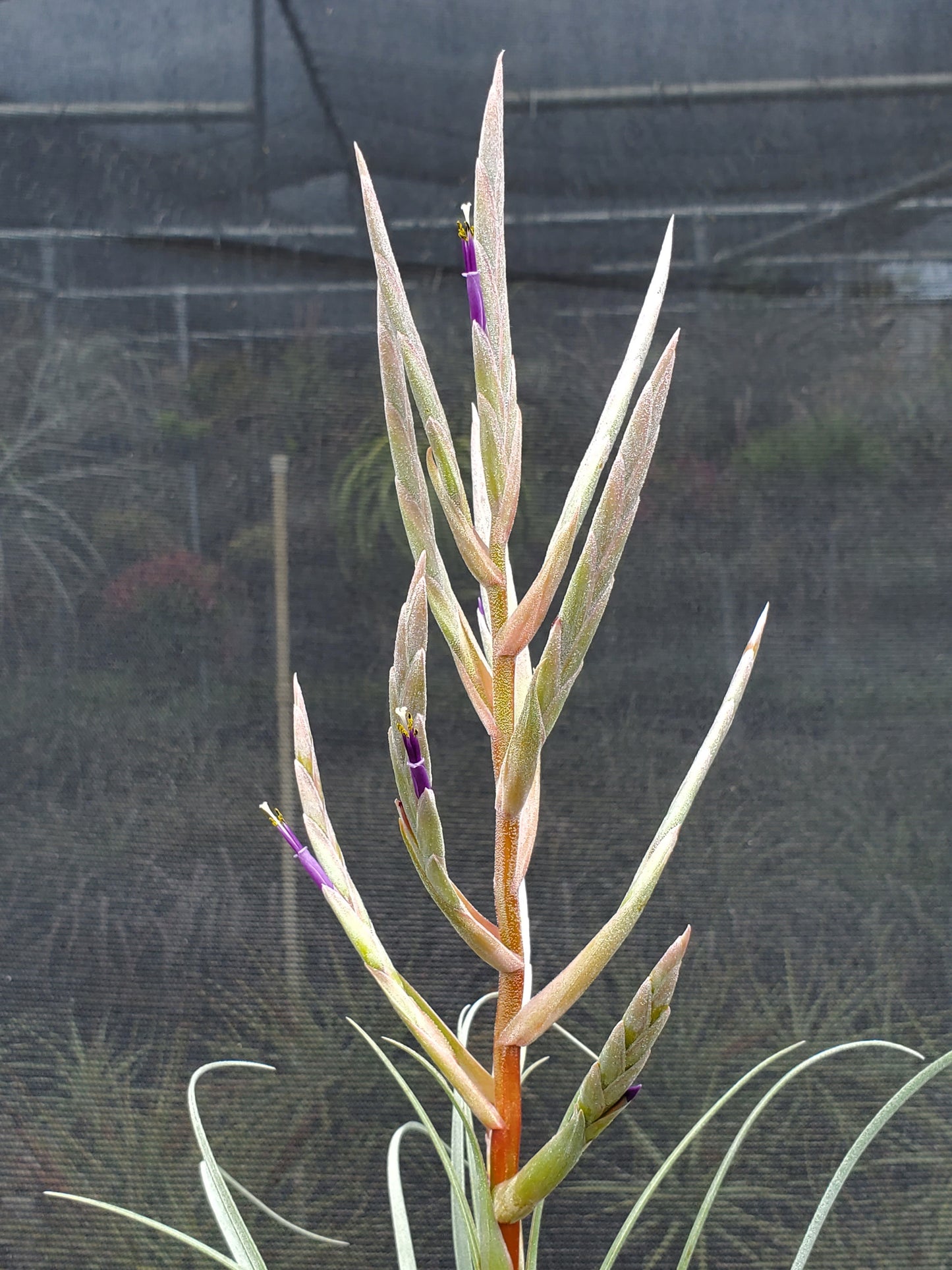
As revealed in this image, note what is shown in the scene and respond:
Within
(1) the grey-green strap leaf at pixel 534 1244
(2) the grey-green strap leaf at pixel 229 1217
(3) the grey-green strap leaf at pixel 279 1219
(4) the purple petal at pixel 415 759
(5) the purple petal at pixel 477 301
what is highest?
(5) the purple petal at pixel 477 301

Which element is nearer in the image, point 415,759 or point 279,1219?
point 415,759

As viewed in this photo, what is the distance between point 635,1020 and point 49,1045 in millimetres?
675

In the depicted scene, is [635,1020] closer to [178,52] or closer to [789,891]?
[789,891]

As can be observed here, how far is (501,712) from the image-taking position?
0.37 metres

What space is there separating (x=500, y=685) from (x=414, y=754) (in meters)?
0.08

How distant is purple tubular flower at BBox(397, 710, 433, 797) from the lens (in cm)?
30

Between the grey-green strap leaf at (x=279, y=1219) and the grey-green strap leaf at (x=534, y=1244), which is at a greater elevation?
the grey-green strap leaf at (x=534, y=1244)

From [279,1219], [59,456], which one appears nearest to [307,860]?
[279,1219]

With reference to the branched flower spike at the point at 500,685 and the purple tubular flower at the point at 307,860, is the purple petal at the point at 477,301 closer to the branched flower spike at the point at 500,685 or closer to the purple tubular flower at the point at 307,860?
the branched flower spike at the point at 500,685

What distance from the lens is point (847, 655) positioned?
81 cm

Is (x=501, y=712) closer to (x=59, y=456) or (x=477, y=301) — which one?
(x=477, y=301)

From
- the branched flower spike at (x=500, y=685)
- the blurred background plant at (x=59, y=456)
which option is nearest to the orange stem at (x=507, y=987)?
the branched flower spike at (x=500, y=685)

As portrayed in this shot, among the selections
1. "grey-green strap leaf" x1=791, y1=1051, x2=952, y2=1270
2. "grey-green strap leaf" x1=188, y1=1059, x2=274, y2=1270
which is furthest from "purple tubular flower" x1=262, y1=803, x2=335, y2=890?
"grey-green strap leaf" x1=791, y1=1051, x2=952, y2=1270

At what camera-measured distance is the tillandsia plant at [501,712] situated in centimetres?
31
